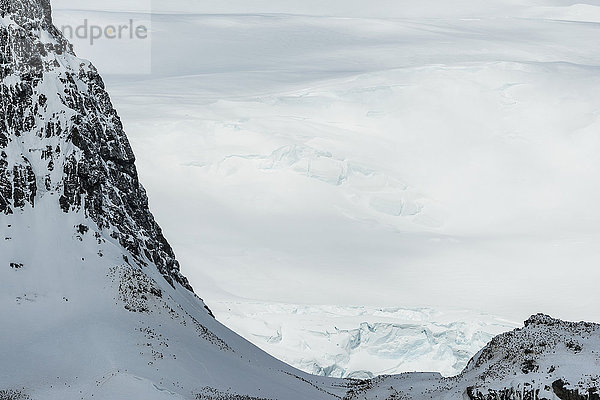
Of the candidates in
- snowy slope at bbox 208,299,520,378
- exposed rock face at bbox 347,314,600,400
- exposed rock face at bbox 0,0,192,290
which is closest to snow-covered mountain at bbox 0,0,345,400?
exposed rock face at bbox 0,0,192,290

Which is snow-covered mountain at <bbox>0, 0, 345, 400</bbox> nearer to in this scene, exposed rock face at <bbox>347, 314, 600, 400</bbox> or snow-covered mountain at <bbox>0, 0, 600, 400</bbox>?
snow-covered mountain at <bbox>0, 0, 600, 400</bbox>

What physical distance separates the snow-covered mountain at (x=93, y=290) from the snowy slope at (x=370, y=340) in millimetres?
34948

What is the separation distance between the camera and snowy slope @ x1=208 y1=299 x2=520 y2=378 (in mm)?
158250

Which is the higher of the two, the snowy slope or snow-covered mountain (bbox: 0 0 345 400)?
snow-covered mountain (bbox: 0 0 345 400)

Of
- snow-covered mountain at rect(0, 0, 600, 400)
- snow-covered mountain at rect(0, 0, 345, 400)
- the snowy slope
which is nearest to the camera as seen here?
snow-covered mountain at rect(0, 0, 600, 400)

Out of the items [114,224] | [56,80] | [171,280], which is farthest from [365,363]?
[56,80]

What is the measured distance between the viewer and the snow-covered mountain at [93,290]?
82.9 metres

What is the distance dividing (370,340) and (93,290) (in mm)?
67296

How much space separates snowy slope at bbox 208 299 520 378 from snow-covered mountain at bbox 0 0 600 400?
34948 mm

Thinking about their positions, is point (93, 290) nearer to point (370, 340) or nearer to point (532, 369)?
point (532, 369)

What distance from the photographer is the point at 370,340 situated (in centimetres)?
16200

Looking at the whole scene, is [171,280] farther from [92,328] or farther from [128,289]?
[92,328]

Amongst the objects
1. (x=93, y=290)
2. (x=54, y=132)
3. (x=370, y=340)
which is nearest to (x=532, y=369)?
(x=93, y=290)

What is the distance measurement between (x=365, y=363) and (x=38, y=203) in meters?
67.5
